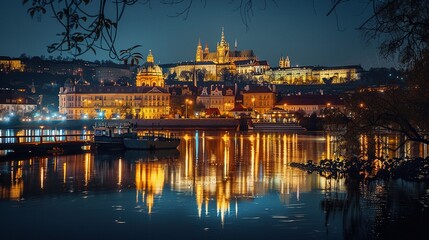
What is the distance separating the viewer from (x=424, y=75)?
1233 centimetres

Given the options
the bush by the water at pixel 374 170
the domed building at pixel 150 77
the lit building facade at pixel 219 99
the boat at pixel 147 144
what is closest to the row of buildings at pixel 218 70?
the domed building at pixel 150 77

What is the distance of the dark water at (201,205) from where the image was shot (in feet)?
41.3

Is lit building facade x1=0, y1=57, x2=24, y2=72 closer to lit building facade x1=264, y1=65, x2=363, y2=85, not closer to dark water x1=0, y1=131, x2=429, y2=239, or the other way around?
lit building facade x1=264, y1=65, x2=363, y2=85

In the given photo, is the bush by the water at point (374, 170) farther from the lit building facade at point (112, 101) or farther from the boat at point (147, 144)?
the lit building facade at point (112, 101)

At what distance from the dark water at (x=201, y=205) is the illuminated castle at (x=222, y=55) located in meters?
156

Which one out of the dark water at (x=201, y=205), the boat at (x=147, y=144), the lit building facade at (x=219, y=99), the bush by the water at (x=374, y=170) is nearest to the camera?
the dark water at (x=201, y=205)

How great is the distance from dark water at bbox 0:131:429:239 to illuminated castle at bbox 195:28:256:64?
156 metres

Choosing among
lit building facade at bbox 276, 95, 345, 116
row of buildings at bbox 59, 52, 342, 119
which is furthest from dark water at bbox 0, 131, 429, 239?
row of buildings at bbox 59, 52, 342, 119

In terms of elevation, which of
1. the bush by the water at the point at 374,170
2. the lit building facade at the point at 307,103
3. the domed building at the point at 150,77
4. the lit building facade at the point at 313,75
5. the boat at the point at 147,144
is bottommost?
the bush by the water at the point at 374,170

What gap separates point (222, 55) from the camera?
18100 centimetres

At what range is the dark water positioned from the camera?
41.3ft

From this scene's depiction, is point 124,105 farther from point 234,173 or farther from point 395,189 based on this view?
point 395,189

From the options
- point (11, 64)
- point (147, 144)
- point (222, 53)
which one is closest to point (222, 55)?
point (222, 53)

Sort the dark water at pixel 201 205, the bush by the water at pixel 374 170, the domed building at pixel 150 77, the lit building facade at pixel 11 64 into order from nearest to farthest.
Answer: the dark water at pixel 201 205 → the bush by the water at pixel 374 170 → the domed building at pixel 150 77 → the lit building facade at pixel 11 64
